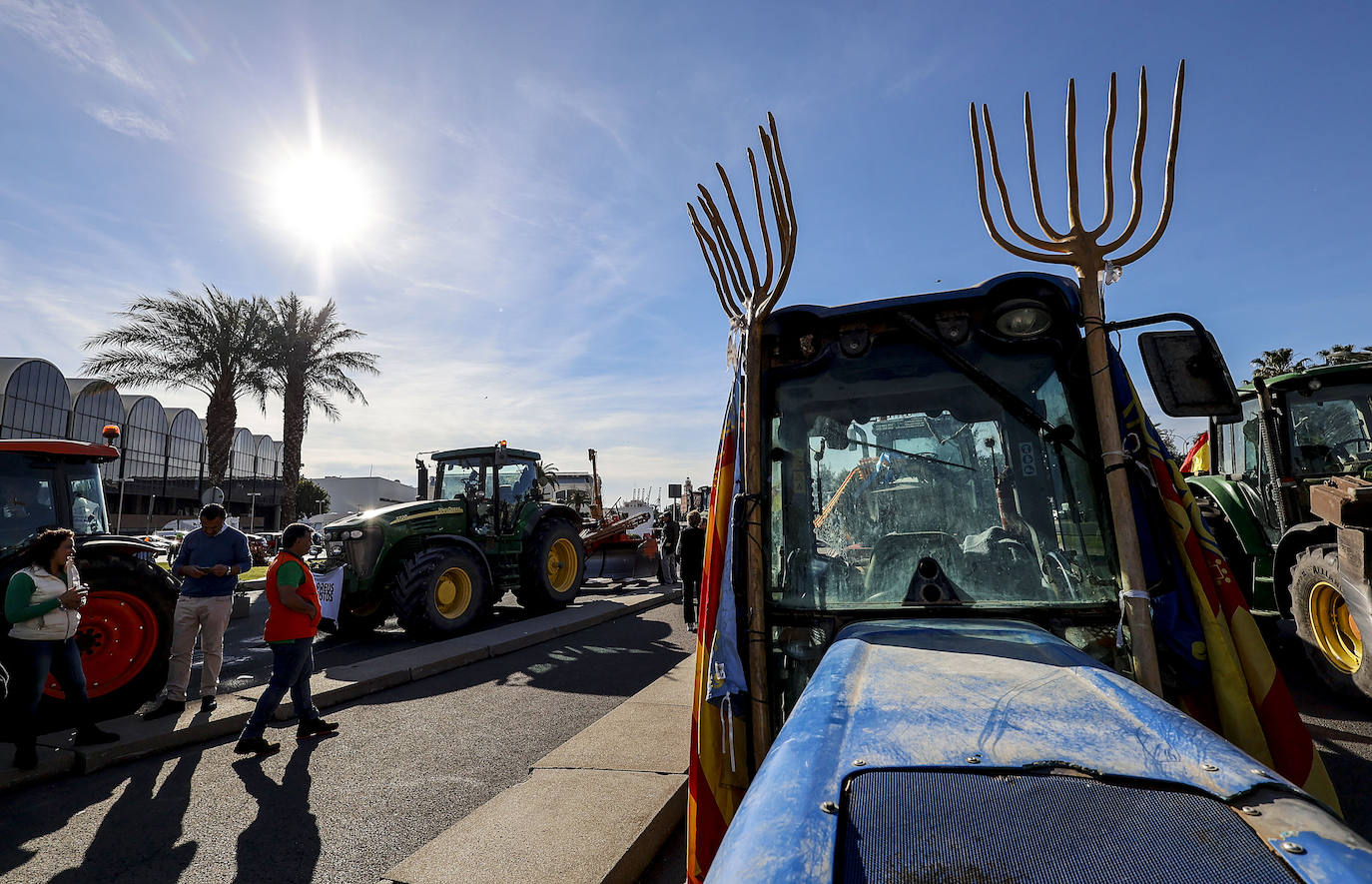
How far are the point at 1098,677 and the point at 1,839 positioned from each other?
5503 mm

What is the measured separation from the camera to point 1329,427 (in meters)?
6.70

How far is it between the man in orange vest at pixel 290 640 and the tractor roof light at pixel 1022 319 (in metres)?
5.16

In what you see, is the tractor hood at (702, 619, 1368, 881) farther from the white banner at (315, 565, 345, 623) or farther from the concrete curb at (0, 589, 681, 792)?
the white banner at (315, 565, 345, 623)

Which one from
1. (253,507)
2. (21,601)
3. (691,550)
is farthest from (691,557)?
(253,507)

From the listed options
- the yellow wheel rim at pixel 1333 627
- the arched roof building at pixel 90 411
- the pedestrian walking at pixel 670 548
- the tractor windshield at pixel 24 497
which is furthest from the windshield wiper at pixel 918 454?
the arched roof building at pixel 90 411

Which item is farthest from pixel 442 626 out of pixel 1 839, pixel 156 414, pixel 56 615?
pixel 156 414

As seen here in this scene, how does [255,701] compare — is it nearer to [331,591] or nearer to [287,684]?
[287,684]

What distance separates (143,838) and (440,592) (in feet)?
20.2

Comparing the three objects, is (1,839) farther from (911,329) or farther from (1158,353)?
(1158,353)

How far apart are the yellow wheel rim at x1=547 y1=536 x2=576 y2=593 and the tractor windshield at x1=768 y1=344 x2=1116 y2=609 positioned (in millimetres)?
10463

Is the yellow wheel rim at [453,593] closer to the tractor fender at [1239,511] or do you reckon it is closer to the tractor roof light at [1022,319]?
the tractor roof light at [1022,319]

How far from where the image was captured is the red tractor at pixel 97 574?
6.04 m

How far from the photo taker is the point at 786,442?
2852 millimetres

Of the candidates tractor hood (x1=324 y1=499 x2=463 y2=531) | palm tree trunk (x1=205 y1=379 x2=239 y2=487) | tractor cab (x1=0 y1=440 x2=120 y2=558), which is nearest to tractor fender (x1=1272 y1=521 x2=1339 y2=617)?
tractor hood (x1=324 y1=499 x2=463 y2=531)
